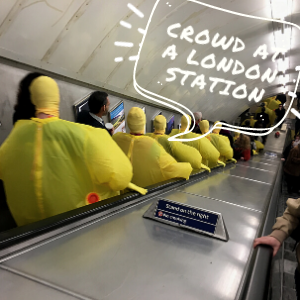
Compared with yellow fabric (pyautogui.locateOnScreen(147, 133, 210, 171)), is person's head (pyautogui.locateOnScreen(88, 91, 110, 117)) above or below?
above

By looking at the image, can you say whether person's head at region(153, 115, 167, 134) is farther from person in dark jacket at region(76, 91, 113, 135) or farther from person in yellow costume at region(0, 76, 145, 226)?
person in yellow costume at region(0, 76, 145, 226)

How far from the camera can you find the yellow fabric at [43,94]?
1643mm

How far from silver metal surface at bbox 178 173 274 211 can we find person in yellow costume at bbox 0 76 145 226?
4.23 ft

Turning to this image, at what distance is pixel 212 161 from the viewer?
4.59 m

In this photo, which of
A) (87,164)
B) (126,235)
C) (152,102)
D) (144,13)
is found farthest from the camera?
(152,102)

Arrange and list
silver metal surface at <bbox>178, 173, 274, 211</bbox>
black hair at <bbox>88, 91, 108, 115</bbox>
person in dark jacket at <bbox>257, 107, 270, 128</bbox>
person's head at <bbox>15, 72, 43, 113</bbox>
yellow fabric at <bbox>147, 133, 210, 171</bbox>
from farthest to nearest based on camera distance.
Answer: person in dark jacket at <bbox>257, 107, 270, 128</bbox>
yellow fabric at <bbox>147, 133, 210, 171</bbox>
black hair at <bbox>88, 91, 108, 115</bbox>
silver metal surface at <bbox>178, 173, 274, 211</bbox>
person's head at <bbox>15, 72, 43, 113</bbox>

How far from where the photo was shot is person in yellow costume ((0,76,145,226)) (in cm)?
156

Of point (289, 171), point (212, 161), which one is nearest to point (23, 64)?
point (212, 161)

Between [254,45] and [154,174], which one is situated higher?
[254,45]

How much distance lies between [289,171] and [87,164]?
6654mm

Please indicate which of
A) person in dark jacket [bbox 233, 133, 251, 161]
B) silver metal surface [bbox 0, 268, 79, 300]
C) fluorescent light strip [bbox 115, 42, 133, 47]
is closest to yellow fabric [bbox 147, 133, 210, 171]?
silver metal surface [bbox 0, 268, 79, 300]

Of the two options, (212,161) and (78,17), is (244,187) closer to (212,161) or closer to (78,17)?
(212,161)

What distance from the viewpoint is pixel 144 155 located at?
2.66 meters

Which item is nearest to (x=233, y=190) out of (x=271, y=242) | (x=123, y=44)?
(x=271, y=242)
